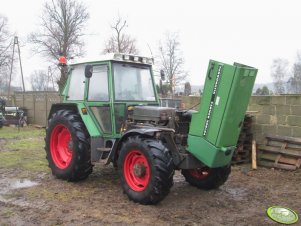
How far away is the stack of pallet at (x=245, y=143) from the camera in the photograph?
9.03 m

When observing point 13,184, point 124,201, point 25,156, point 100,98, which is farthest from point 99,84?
point 25,156

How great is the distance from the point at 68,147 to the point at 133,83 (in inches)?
72.3

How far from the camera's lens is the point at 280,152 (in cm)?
852

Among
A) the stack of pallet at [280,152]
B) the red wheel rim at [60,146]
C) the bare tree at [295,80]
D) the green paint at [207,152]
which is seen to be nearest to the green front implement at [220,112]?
the green paint at [207,152]

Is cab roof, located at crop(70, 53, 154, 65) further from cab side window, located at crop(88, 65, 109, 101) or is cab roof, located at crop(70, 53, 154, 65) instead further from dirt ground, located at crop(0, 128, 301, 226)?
dirt ground, located at crop(0, 128, 301, 226)

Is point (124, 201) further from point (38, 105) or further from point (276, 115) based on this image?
point (38, 105)

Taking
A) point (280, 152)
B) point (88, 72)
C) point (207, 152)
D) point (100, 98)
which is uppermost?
point (88, 72)

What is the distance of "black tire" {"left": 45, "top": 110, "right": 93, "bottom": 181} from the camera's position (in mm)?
6684

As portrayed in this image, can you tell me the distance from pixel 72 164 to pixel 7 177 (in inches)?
63.8

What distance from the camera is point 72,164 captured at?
6746mm

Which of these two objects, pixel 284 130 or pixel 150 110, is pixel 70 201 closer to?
pixel 150 110

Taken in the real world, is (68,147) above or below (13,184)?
above

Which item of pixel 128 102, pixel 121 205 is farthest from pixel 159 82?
pixel 121 205

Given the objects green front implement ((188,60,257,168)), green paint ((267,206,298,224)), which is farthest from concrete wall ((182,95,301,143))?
green front implement ((188,60,257,168))
